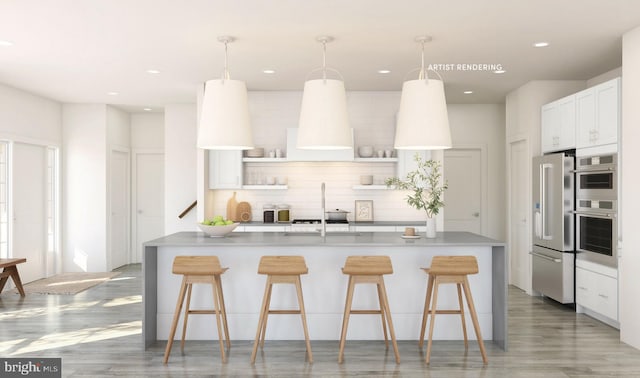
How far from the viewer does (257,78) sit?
692 centimetres

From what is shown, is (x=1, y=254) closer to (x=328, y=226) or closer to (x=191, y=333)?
(x=191, y=333)

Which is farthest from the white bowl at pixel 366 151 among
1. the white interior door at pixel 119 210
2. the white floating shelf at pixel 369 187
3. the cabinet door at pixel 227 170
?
the white interior door at pixel 119 210

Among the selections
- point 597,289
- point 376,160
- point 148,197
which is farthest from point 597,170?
point 148,197

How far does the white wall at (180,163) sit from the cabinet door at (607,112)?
5995 millimetres

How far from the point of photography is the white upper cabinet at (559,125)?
6145 mm

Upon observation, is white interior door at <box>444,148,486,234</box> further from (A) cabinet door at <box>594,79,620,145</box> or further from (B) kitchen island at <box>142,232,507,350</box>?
Result: (B) kitchen island at <box>142,232,507,350</box>

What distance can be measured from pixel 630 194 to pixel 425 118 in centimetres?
203

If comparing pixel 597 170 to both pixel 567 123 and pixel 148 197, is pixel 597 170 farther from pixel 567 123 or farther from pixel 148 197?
pixel 148 197

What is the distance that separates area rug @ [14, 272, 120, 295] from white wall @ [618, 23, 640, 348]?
642 centimetres

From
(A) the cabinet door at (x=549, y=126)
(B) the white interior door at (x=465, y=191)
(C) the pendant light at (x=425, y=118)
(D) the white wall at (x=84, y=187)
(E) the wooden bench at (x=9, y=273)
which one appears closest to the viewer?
(C) the pendant light at (x=425, y=118)

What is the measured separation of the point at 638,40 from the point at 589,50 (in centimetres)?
84

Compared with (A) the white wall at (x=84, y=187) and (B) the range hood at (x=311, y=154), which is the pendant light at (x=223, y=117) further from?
(A) the white wall at (x=84, y=187)

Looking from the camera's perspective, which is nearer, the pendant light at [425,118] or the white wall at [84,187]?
the pendant light at [425,118]

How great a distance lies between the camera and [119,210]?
9609mm
